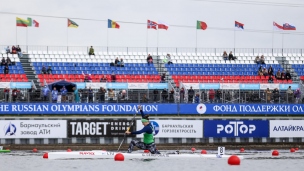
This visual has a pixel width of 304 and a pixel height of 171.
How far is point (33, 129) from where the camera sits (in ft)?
176

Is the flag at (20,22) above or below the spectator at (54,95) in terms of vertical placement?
above

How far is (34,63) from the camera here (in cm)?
7119

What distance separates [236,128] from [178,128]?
3.83m

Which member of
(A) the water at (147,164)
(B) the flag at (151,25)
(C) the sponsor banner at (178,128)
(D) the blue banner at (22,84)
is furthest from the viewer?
(B) the flag at (151,25)

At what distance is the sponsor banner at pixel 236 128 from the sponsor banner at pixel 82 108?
3441mm

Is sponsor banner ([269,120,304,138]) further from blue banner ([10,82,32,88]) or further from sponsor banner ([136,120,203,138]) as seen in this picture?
blue banner ([10,82,32,88])

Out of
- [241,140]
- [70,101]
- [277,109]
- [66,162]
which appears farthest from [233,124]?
[66,162]

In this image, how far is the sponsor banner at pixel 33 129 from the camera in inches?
2099

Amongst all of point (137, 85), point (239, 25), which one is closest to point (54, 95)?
point (137, 85)

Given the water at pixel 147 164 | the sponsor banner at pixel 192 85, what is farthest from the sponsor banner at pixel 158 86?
→ the water at pixel 147 164

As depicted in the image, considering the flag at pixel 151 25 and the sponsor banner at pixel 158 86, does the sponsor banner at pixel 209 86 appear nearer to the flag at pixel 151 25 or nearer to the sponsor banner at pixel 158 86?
the sponsor banner at pixel 158 86

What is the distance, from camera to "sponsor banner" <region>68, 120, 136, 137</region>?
5441 centimetres

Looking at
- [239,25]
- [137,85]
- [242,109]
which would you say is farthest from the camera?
[239,25]

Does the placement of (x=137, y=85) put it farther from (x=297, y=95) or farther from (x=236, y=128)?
(x=236, y=128)
